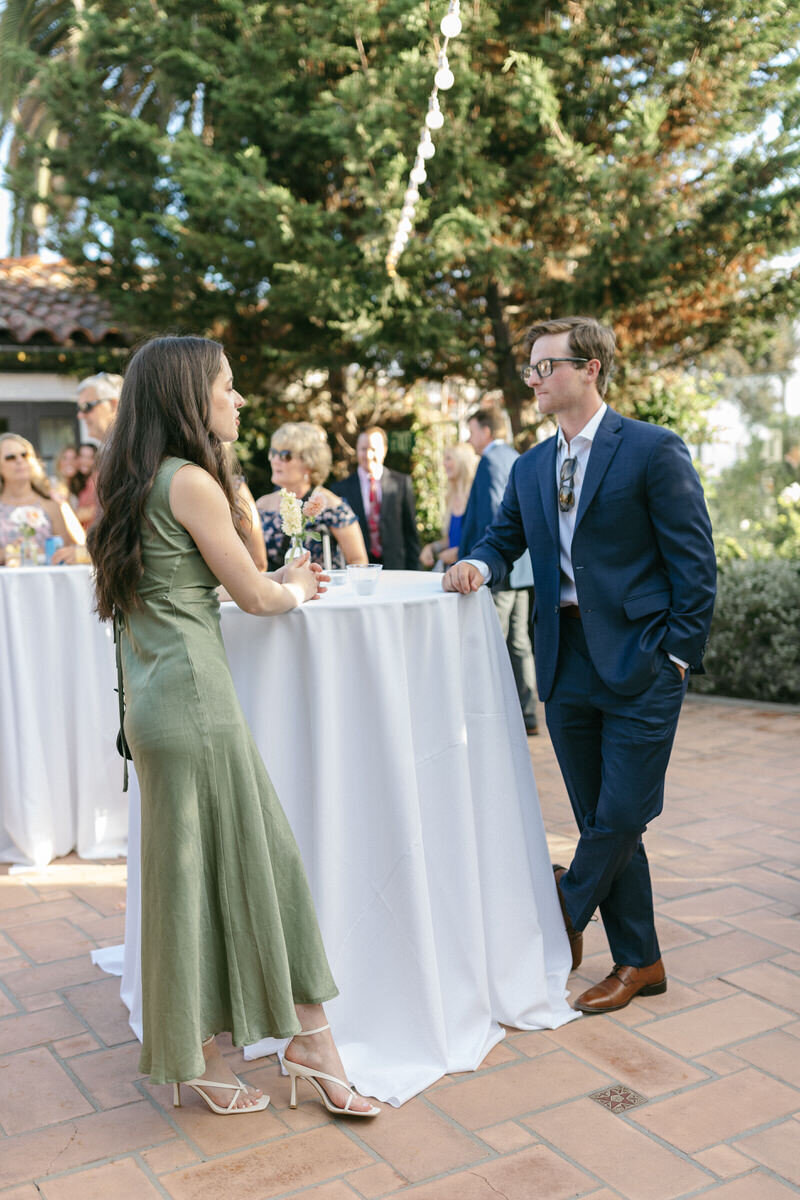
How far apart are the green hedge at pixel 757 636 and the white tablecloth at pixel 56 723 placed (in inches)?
185

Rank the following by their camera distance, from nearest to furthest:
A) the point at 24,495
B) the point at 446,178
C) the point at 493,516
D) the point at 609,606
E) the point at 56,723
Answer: the point at 609,606
the point at 56,723
the point at 24,495
the point at 493,516
the point at 446,178

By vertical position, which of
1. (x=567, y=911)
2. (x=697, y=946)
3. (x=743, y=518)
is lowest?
(x=697, y=946)

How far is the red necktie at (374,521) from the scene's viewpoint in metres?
6.87

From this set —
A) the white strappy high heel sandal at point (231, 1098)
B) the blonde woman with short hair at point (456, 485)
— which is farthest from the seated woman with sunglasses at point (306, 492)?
the white strappy high heel sandal at point (231, 1098)

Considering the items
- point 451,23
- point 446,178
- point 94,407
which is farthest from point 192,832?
point 446,178

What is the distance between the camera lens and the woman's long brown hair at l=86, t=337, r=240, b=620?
2559 mm

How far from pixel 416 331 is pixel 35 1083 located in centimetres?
716

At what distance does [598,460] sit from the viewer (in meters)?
3.13

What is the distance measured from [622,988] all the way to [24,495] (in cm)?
391

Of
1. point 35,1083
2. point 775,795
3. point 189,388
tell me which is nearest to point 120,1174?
point 35,1083

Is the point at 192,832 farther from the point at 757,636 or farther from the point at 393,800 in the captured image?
the point at 757,636

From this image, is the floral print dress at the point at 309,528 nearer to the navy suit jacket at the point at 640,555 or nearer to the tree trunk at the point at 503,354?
the navy suit jacket at the point at 640,555

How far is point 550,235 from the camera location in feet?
32.1

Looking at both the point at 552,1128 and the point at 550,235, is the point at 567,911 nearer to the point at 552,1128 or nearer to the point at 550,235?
the point at 552,1128
